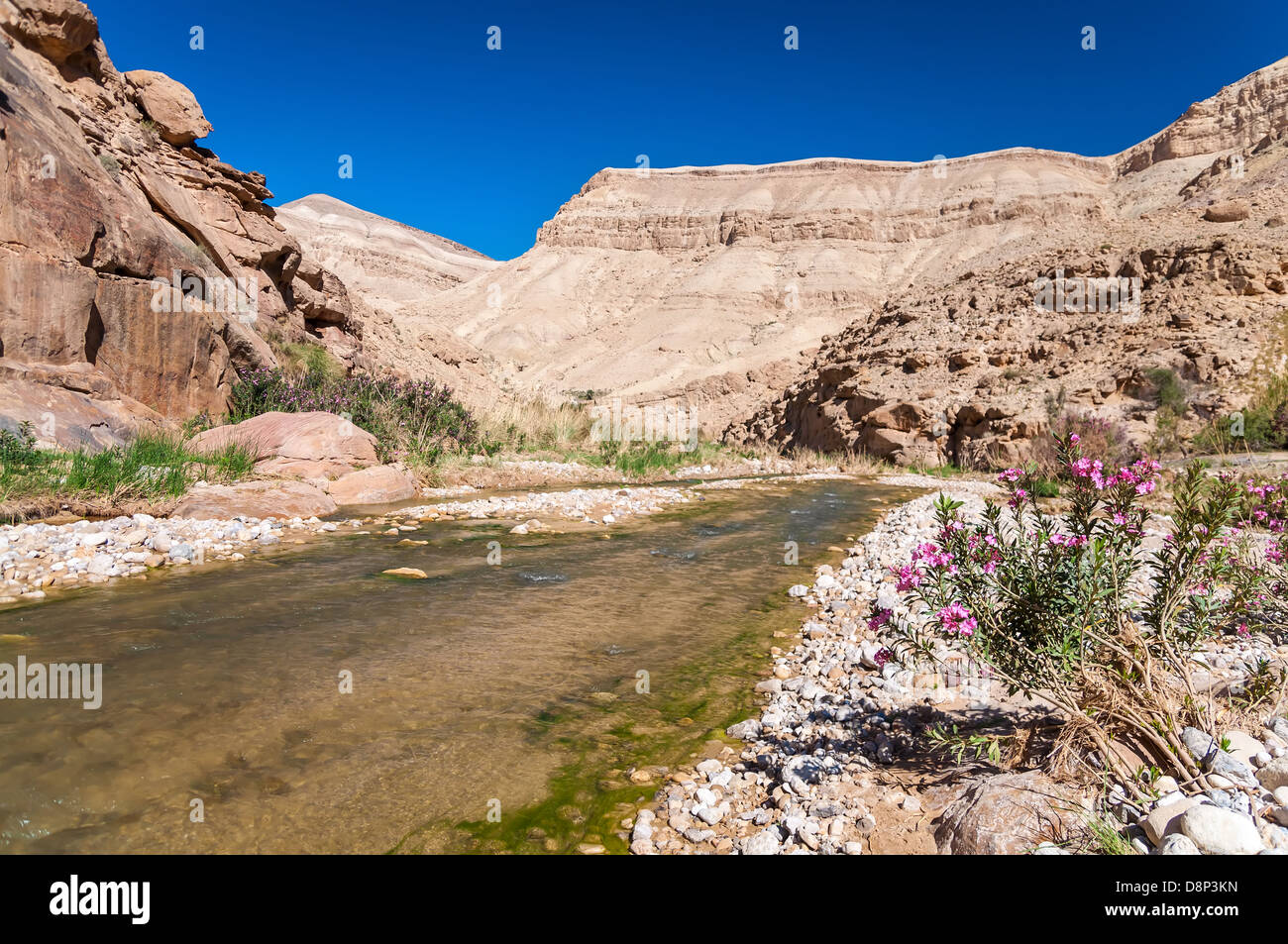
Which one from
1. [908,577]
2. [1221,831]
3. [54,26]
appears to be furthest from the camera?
[54,26]

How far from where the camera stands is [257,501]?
7.20m

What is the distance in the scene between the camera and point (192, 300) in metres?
10.0

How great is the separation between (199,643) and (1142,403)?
17.9 metres

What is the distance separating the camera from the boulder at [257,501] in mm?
6762

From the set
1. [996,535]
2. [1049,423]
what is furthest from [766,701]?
[1049,423]

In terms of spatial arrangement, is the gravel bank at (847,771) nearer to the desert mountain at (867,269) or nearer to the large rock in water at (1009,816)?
the large rock in water at (1009,816)

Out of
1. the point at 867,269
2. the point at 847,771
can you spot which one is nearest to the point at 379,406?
the point at 847,771

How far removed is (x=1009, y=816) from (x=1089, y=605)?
736 mm

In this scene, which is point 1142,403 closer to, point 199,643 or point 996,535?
point 996,535

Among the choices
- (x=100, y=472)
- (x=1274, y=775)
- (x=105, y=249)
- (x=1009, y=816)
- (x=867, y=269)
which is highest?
(x=867, y=269)

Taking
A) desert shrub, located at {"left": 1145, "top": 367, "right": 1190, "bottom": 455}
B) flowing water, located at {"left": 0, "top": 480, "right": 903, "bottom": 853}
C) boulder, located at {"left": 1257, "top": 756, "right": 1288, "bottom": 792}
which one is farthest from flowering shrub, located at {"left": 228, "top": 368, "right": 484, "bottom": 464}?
desert shrub, located at {"left": 1145, "top": 367, "right": 1190, "bottom": 455}

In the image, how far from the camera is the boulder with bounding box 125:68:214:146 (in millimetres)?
14008

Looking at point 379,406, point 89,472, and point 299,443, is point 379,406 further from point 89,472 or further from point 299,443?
point 89,472

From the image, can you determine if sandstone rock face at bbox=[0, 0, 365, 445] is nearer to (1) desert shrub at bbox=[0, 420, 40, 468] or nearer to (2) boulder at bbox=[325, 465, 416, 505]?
(1) desert shrub at bbox=[0, 420, 40, 468]
